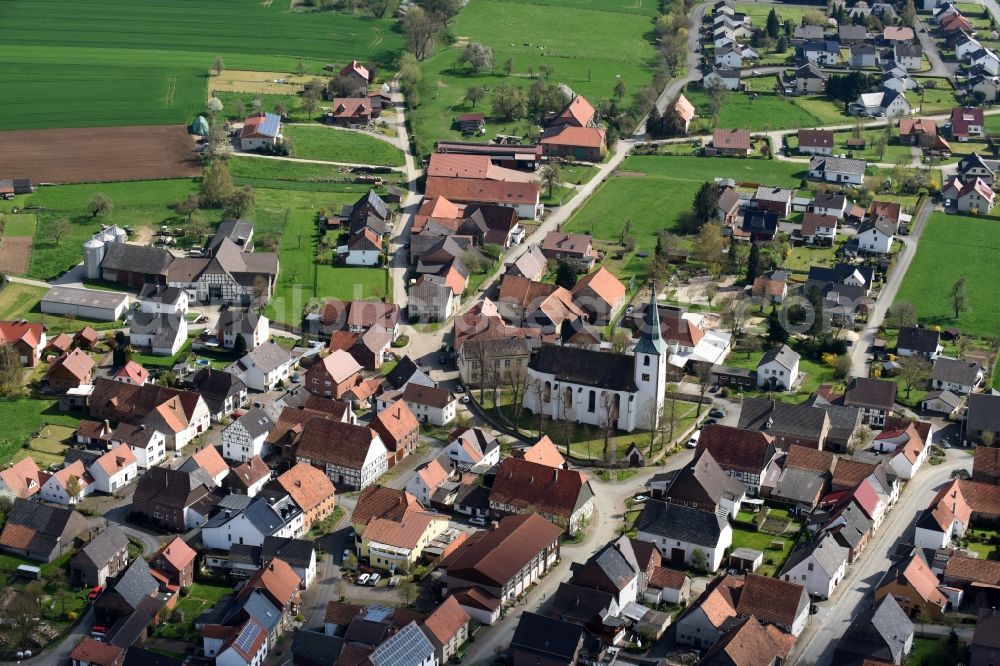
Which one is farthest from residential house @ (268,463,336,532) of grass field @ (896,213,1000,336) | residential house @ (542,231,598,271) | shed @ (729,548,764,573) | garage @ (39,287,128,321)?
grass field @ (896,213,1000,336)

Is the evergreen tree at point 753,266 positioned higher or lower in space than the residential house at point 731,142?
higher

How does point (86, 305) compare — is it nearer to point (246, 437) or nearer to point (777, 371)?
point (246, 437)

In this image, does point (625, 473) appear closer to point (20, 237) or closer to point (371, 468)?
point (371, 468)

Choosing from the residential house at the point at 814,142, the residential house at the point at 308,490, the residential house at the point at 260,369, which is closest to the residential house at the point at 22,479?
the residential house at the point at 308,490

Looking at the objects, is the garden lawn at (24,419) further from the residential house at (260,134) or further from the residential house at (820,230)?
the residential house at (820,230)

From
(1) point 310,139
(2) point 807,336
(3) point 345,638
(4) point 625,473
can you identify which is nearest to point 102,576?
(3) point 345,638
